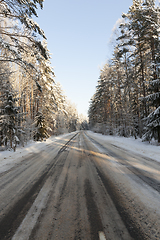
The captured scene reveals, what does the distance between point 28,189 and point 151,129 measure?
377 inches

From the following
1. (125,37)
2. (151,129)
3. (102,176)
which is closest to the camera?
(102,176)

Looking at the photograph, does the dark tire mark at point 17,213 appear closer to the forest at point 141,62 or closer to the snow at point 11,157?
the snow at point 11,157

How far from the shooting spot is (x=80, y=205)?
101 inches

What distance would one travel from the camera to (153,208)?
8.04ft

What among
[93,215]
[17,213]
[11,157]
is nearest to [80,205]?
[93,215]

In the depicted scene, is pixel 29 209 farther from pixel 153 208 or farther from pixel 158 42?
pixel 158 42

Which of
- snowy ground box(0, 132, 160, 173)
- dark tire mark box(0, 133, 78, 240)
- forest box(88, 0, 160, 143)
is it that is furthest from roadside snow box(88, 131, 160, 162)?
dark tire mark box(0, 133, 78, 240)

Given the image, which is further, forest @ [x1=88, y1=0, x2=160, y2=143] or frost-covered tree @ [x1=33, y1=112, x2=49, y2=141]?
frost-covered tree @ [x1=33, y1=112, x2=49, y2=141]

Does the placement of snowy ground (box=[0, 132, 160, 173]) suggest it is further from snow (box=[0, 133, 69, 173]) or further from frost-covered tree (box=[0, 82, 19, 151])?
frost-covered tree (box=[0, 82, 19, 151])

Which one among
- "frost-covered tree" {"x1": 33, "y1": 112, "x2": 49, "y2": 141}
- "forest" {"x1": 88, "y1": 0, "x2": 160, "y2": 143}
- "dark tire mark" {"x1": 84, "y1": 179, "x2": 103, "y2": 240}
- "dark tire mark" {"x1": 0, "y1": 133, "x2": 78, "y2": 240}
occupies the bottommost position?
"dark tire mark" {"x1": 0, "y1": 133, "x2": 78, "y2": 240}


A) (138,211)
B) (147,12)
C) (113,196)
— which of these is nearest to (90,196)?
Answer: (113,196)

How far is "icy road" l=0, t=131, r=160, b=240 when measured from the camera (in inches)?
75.3

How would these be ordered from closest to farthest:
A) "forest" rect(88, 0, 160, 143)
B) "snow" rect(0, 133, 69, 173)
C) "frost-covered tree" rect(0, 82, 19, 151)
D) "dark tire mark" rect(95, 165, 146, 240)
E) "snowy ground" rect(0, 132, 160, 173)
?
"dark tire mark" rect(95, 165, 146, 240) → "snow" rect(0, 133, 69, 173) → "snowy ground" rect(0, 132, 160, 173) → "frost-covered tree" rect(0, 82, 19, 151) → "forest" rect(88, 0, 160, 143)

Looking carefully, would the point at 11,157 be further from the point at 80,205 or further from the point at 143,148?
the point at 143,148
